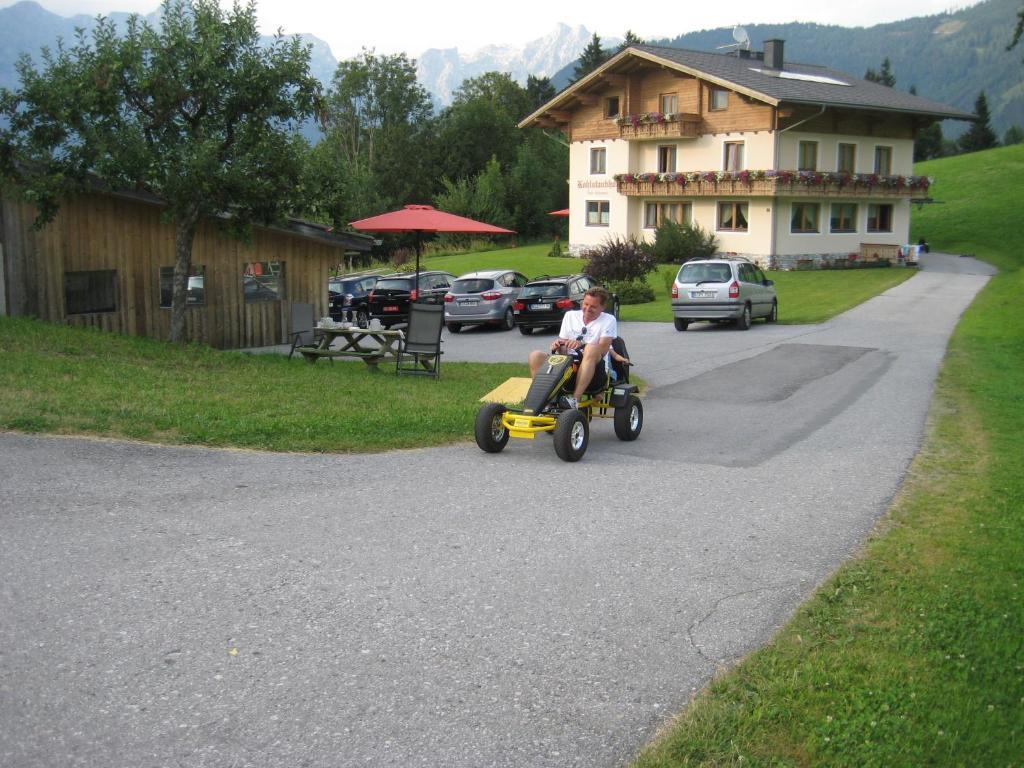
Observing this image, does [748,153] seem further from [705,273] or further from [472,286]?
[472,286]

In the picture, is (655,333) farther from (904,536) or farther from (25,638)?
(25,638)

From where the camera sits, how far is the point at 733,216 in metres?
44.7

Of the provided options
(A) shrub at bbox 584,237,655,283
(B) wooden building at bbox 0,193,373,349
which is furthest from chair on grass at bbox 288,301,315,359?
(A) shrub at bbox 584,237,655,283

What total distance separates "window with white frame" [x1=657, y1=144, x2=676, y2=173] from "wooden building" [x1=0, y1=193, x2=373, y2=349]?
92.4ft

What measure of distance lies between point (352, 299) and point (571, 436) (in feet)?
67.1

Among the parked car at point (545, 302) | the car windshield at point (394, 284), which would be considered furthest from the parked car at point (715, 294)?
the car windshield at point (394, 284)

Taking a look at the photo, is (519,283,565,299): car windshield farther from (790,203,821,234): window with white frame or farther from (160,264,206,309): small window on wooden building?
(790,203,821,234): window with white frame

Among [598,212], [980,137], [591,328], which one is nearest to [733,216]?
[598,212]

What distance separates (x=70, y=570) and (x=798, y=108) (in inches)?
1616

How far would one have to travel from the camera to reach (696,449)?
1066 centimetres

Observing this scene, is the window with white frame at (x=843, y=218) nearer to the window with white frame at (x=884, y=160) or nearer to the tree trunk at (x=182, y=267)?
the window with white frame at (x=884, y=160)

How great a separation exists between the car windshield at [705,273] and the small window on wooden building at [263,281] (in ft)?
31.1

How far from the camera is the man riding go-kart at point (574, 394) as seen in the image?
9.87 meters

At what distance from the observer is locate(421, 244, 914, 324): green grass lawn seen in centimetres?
2988
